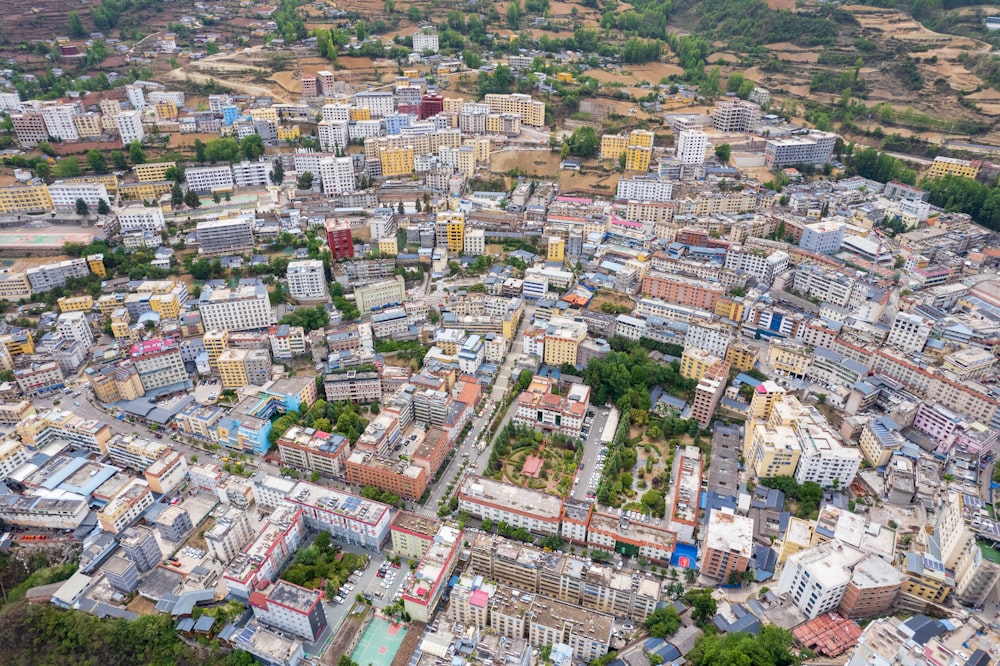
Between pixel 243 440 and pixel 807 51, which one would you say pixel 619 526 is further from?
pixel 807 51

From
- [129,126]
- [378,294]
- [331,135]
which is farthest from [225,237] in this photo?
[129,126]

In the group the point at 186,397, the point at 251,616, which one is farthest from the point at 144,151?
the point at 251,616

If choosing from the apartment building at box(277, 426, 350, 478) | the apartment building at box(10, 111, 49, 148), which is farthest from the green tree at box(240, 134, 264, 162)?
the apartment building at box(277, 426, 350, 478)

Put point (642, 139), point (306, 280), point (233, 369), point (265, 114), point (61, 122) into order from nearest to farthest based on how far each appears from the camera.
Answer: point (233, 369), point (306, 280), point (61, 122), point (642, 139), point (265, 114)

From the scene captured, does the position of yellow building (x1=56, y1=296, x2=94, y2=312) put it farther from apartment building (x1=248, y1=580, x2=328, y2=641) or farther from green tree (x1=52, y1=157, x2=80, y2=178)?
apartment building (x1=248, y1=580, x2=328, y2=641)

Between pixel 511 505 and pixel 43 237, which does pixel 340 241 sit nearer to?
pixel 43 237

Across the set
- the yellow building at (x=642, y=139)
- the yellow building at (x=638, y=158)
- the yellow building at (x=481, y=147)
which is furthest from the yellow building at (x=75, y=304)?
the yellow building at (x=642, y=139)

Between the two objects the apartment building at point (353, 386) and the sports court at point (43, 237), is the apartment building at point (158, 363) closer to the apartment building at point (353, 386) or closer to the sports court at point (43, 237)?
the apartment building at point (353, 386)
